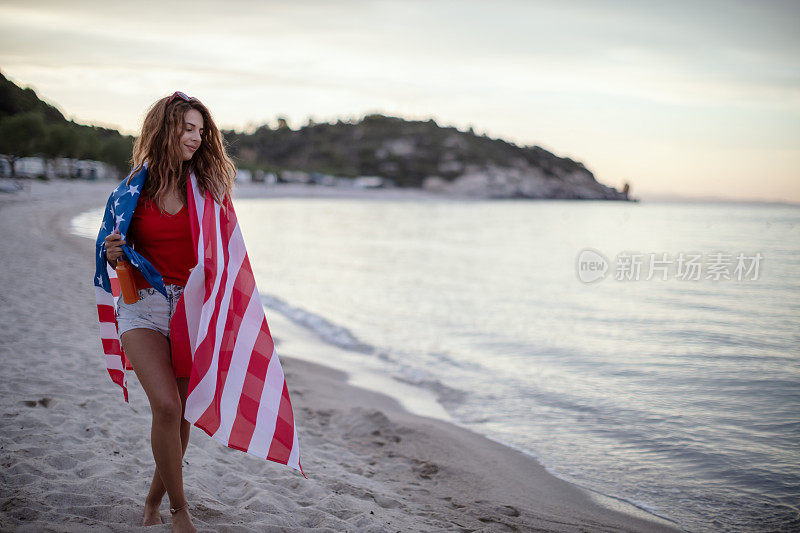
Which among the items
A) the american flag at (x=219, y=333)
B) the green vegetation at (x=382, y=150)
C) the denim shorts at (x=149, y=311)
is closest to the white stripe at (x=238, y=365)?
the american flag at (x=219, y=333)

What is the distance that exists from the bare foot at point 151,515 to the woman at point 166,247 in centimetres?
17

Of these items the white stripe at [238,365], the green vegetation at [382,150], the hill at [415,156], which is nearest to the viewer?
the white stripe at [238,365]

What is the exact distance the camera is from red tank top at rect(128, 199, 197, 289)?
8.17ft

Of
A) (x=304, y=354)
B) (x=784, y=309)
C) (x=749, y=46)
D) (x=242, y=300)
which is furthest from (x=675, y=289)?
(x=749, y=46)

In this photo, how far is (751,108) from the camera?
31.8 m

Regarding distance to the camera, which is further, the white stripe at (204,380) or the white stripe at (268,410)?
the white stripe at (268,410)

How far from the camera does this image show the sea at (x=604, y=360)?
4.72 meters

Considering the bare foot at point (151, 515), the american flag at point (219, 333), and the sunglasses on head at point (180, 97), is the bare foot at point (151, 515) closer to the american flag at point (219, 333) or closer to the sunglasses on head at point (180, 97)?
the american flag at point (219, 333)

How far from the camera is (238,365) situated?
104 inches

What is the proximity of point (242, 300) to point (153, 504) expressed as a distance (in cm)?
109

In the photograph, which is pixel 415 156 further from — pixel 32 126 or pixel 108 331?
pixel 108 331

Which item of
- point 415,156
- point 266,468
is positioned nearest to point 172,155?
point 266,468

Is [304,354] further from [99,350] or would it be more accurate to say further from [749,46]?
[749,46]

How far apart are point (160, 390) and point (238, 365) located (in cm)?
40
